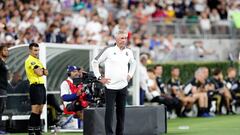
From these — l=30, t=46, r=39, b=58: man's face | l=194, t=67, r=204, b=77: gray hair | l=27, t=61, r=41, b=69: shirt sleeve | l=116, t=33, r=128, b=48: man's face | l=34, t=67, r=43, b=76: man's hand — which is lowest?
l=194, t=67, r=204, b=77: gray hair

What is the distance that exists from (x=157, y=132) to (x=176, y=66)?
35.5 ft

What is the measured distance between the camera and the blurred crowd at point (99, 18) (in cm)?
3131

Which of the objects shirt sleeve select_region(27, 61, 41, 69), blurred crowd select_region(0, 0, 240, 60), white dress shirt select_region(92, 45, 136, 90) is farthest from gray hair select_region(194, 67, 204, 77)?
white dress shirt select_region(92, 45, 136, 90)

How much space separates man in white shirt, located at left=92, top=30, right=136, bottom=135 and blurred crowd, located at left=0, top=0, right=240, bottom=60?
28.9 ft

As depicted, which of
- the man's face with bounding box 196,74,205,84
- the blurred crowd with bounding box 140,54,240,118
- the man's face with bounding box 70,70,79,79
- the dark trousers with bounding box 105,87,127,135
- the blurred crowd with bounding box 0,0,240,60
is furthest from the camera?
the blurred crowd with bounding box 0,0,240,60

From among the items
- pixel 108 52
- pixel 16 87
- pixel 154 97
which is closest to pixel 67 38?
pixel 154 97

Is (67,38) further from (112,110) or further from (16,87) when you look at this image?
(112,110)

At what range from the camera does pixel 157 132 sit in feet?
70.5

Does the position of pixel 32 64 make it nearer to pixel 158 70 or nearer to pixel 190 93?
pixel 158 70

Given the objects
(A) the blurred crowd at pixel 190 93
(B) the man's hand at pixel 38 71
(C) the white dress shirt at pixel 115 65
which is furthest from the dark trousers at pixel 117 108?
(A) the blurred crowd at pixel 190 93

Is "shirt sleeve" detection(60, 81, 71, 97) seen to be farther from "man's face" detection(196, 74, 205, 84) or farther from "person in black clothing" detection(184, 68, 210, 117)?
"man's face" detection(196, 74, 205, 84)

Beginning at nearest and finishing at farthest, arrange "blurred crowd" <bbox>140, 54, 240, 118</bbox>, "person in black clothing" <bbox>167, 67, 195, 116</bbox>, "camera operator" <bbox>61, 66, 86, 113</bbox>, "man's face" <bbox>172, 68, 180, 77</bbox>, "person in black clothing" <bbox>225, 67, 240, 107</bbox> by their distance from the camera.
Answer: "camera operator" <bbox>61, 66, 86, 113</bbox> → "blurred crowd" <bbox>140, 54, 240, 118</bbox> → "person in black clothing" <bbox>167, 67, 195, 116</bbox> → "man's face" <bbox>172, 68, 180, 77</bbox> → "person in black clothing" <bbox>225, 67, 240, 107</bbox>

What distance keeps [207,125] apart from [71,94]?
427cm

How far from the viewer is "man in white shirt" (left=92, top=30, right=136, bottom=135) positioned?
1906cm
